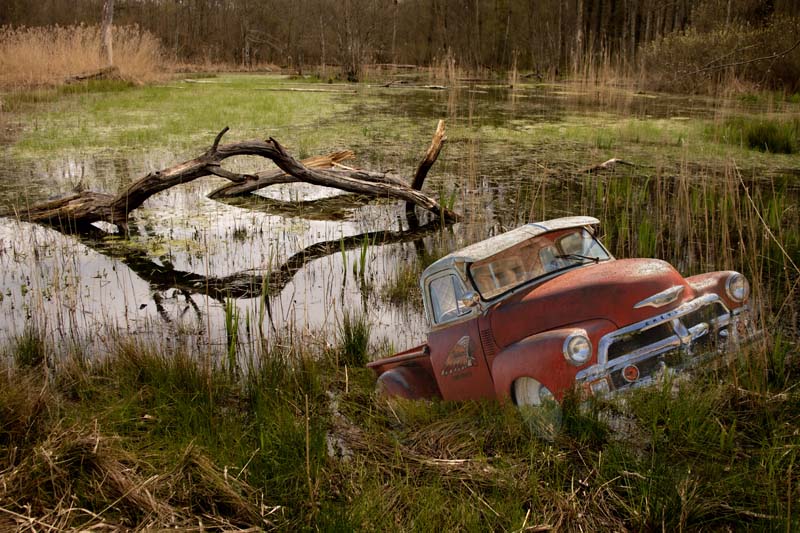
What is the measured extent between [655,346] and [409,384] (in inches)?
51.7

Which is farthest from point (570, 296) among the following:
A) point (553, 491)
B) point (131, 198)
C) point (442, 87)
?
point (442, 87)

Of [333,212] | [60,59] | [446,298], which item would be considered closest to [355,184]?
[333,212]

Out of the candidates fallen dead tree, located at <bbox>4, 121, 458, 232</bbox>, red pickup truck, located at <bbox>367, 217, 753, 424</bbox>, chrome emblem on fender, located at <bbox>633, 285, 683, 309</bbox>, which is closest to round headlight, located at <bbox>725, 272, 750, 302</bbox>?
red pickup truck, located at <bbox>367, 217, 753, 424</bbox>

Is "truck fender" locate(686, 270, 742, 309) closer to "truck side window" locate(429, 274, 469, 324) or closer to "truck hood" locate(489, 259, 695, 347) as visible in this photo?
"truck hood" locate(489, 259, 695, 347)

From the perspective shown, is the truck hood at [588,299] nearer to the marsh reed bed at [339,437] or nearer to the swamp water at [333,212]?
the marsh reed bed at [339,437]

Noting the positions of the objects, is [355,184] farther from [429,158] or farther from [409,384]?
[409,384]

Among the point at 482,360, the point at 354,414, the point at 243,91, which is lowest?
the point at 354,414

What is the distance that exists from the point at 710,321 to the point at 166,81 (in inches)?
936

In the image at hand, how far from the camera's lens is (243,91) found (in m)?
21.3

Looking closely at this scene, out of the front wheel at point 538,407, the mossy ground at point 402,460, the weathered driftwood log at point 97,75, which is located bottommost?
the mossy ground at point 402,460

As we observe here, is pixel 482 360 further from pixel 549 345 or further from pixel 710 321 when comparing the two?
pixel 710 321

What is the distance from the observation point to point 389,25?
37.8m

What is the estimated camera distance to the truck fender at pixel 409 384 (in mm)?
3674

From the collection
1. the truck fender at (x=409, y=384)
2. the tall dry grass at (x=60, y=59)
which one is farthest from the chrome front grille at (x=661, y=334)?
the tall dry grass at (x=60, y=59)
